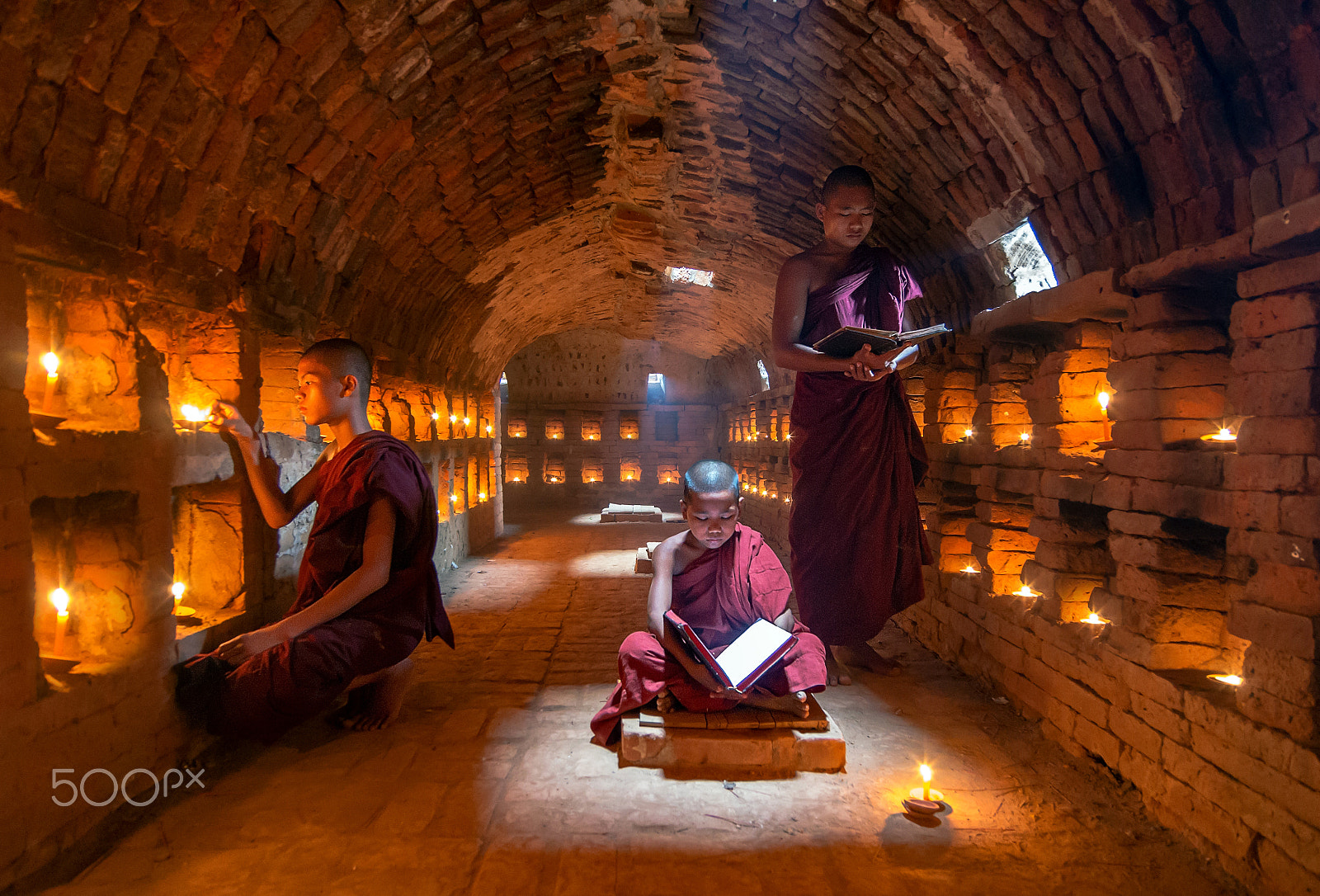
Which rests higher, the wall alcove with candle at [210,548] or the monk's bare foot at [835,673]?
the wall alcove with candle at [210,548]

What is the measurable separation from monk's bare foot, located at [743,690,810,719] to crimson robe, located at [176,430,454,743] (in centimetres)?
202

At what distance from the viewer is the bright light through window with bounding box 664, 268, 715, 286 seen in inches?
414

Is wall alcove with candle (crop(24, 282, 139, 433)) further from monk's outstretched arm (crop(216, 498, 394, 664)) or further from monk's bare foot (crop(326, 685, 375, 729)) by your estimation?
monk's bare foot (crop(326, 685, 375, 729))

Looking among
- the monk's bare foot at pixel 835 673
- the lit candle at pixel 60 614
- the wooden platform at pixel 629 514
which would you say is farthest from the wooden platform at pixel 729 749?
the wooden platform at pixel 629 514

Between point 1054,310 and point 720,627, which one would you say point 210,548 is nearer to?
point 720,627

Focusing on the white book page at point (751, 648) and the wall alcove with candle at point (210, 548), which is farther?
the wall alcove with candle at point (210, 548)

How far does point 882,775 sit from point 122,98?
5.11 m

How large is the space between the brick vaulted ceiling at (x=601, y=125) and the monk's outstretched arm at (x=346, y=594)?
70.7 inches

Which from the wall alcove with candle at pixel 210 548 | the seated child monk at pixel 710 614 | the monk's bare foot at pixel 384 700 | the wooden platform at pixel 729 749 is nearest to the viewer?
the wooden platform at pixel 729 749

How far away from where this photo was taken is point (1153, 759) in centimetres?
333

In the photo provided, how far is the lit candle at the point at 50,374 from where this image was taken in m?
3.38

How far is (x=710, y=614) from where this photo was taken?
4.02 m

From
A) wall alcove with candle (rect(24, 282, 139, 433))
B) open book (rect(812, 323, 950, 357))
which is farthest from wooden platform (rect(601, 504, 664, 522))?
wall alcove with candle (rect(24, 282, 139, 433))

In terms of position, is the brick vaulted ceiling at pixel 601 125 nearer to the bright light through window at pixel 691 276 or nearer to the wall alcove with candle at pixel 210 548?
the wall alcove with candle at pixel 210 548
